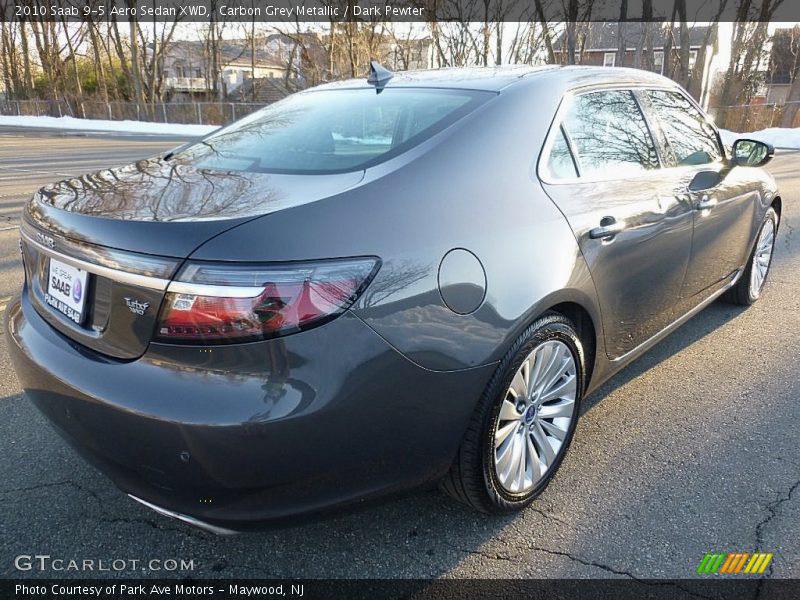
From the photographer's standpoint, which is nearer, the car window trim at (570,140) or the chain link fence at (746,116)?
the car window trim at (570,140)

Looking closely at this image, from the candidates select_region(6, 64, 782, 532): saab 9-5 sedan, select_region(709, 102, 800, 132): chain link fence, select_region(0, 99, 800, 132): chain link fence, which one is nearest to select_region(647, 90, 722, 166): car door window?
select_region(6, 64, 782, 532): saab 9-5 sedan

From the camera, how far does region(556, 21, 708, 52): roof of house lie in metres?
32.7

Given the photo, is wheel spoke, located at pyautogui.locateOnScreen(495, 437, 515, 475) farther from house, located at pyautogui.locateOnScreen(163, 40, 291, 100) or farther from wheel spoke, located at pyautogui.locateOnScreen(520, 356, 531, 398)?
house, located at pyautogui.locateOnScreen(163, 40, 291, 100)

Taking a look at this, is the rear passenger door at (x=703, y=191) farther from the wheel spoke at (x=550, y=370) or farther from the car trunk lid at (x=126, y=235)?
the car trunk lid at (x=126, y=235)

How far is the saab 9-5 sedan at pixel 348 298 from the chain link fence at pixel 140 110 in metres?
26.9

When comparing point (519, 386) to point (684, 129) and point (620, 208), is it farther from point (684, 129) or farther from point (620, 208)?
point (684, 129)

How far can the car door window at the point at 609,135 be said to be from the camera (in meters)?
2.56

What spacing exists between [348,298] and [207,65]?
47.7 metres

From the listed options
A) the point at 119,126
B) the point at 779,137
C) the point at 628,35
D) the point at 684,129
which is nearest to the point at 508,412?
the point at 684,129

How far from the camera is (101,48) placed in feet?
141

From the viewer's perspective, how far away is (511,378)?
2084 millimetres

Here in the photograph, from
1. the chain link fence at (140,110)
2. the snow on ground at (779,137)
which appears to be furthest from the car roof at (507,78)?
the chain link fence at (140,110)

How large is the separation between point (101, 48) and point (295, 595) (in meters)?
49.7

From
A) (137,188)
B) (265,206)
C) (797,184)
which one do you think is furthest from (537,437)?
(797,184)
